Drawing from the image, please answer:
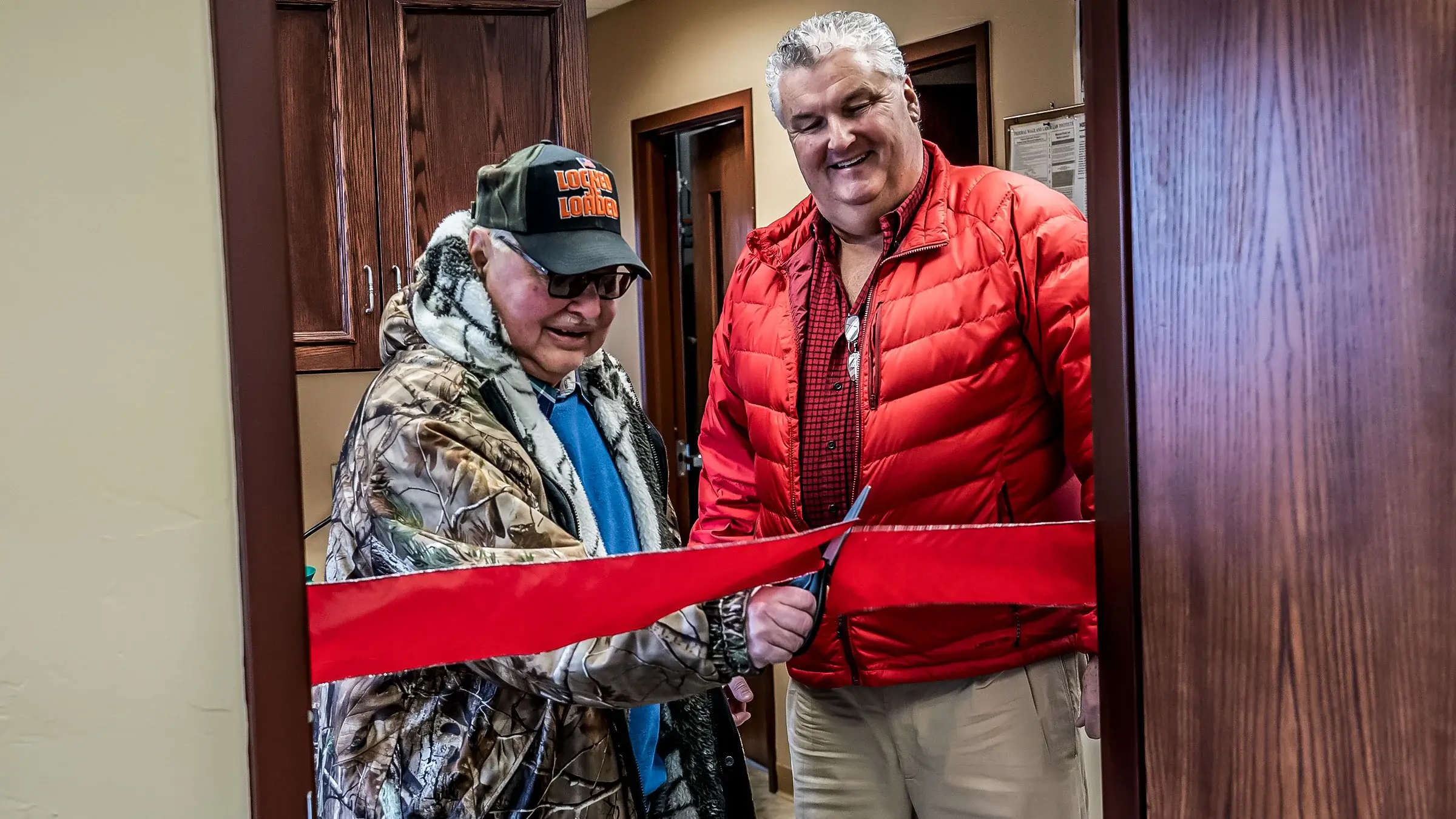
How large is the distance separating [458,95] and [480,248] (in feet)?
5.48

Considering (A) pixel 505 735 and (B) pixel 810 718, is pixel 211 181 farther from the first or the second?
(B) pixel 810 718

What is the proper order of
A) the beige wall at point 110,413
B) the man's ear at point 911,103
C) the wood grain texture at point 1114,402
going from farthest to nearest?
the man's ear at point 911,103 → the wood grain texture at point 1114,402 → the beige wall at point 110,413

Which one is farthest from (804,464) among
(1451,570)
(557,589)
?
(1451,570)

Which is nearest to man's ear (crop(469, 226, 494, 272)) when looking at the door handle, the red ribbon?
the red ribbon

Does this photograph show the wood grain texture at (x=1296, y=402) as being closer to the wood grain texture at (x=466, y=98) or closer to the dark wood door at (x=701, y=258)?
the wood grain texture at (x=466, y=98)

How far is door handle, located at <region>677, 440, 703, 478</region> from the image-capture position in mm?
4125

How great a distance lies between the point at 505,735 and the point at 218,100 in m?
0.73

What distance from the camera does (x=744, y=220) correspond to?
3867 millimetres

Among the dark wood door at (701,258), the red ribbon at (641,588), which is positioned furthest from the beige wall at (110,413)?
the dark wood door at (701,258)

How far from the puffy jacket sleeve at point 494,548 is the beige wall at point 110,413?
389 mm

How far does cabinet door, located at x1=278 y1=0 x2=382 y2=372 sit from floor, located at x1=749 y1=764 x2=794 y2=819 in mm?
1796

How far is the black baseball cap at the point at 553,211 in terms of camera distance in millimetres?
1377

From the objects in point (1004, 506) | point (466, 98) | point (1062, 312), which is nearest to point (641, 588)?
point (1004, 506)

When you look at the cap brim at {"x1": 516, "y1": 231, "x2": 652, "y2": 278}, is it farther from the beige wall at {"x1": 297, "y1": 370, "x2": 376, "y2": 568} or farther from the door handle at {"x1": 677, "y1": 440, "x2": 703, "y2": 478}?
the door handle at {"x1": 677, "y1": 440, "x2": 703, "y2": 478}
